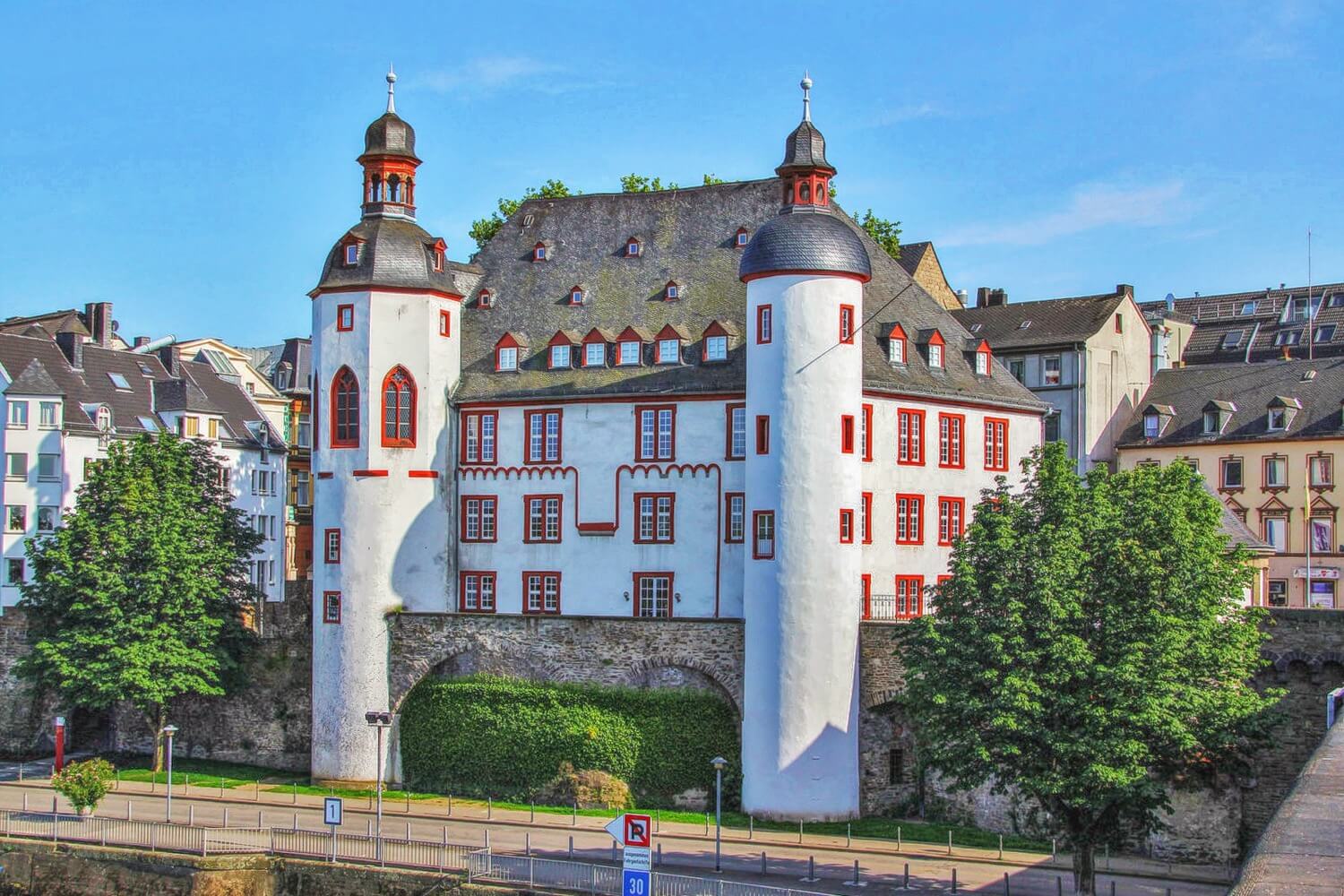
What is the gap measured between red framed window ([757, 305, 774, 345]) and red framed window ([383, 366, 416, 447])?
1280 centimetres

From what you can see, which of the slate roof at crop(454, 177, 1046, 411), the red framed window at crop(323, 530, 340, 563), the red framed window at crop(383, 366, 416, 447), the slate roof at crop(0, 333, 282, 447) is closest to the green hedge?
the red framed window at crop(323, 530, 340, 563)

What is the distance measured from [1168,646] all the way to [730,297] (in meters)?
23.2

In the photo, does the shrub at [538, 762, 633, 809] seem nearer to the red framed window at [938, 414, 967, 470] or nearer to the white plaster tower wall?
the white plaster tower wall

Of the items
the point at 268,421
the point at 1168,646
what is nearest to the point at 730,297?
the point at 1168,646

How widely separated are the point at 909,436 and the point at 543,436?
40.6 feet

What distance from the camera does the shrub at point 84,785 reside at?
50.6 metres

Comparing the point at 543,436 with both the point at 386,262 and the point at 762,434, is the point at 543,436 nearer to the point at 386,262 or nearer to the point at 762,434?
the point at 386,262

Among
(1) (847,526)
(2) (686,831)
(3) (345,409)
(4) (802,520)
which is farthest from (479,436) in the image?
(2) (686,831)

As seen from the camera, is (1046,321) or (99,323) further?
(99,323)

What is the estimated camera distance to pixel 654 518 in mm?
58438

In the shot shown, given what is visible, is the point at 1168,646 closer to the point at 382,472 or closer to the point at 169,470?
the point at 382,472

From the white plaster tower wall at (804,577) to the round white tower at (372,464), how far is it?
12.3m

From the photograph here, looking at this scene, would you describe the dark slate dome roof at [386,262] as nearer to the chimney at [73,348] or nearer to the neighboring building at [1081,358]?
the chimney at [73,348]

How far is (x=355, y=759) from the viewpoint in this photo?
5738 cm
